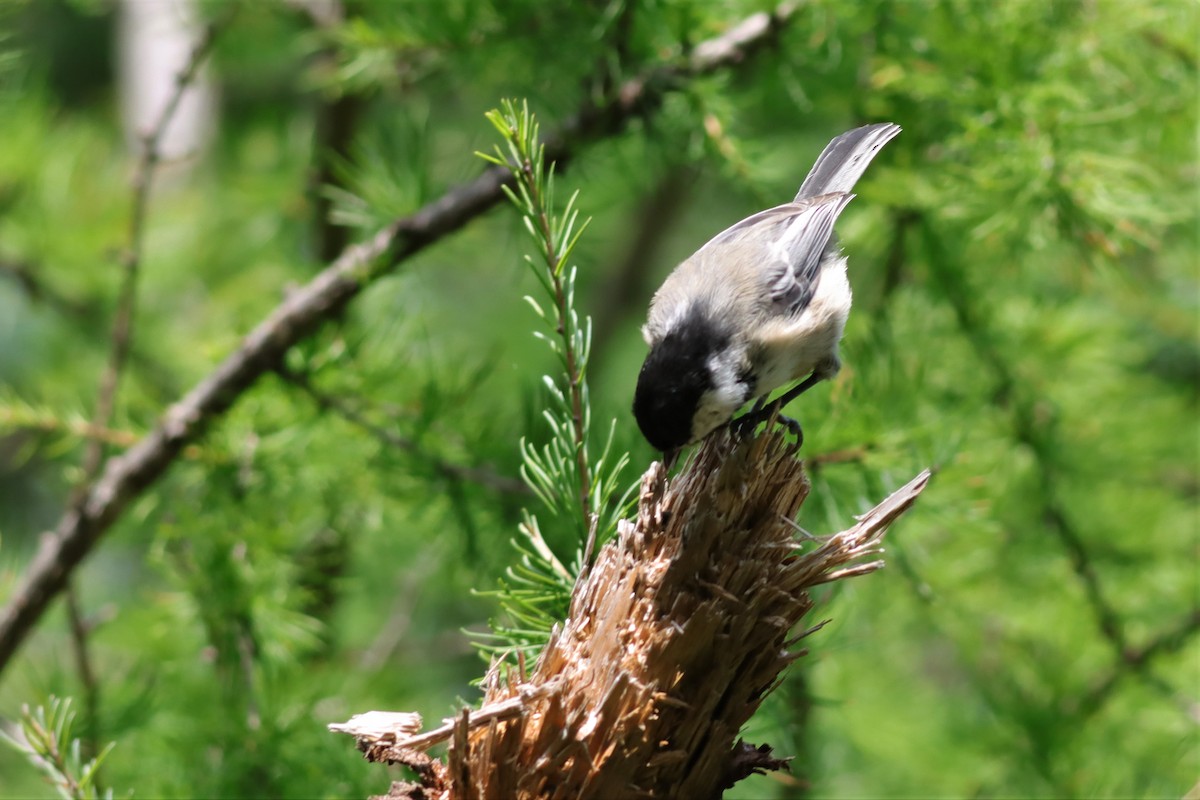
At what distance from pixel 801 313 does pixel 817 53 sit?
0.46 meters

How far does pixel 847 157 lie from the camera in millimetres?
1581

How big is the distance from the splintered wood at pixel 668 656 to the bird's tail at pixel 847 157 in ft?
2.52

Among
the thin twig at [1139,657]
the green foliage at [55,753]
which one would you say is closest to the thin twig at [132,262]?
the green foliage at [55,753]

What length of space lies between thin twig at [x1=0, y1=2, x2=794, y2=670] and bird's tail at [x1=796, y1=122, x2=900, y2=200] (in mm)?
202

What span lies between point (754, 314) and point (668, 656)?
2.35 ft

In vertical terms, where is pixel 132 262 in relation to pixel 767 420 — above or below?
above

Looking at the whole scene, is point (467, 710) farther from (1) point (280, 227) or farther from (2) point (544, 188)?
(1) point (280, 227)

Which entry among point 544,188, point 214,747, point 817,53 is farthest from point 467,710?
point 817,53

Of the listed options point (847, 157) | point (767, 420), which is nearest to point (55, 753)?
point (767, 420)

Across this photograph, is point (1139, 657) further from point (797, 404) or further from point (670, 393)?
point (670, 393)

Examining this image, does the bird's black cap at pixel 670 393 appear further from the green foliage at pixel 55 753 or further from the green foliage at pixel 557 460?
the green foliage at pixel 55 753

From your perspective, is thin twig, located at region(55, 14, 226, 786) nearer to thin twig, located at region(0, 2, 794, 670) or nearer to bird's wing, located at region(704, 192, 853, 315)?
thin twig, located at region(0, 2, 794, 670)

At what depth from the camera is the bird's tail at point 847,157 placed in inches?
60.4

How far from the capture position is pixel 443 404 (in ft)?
5.52
